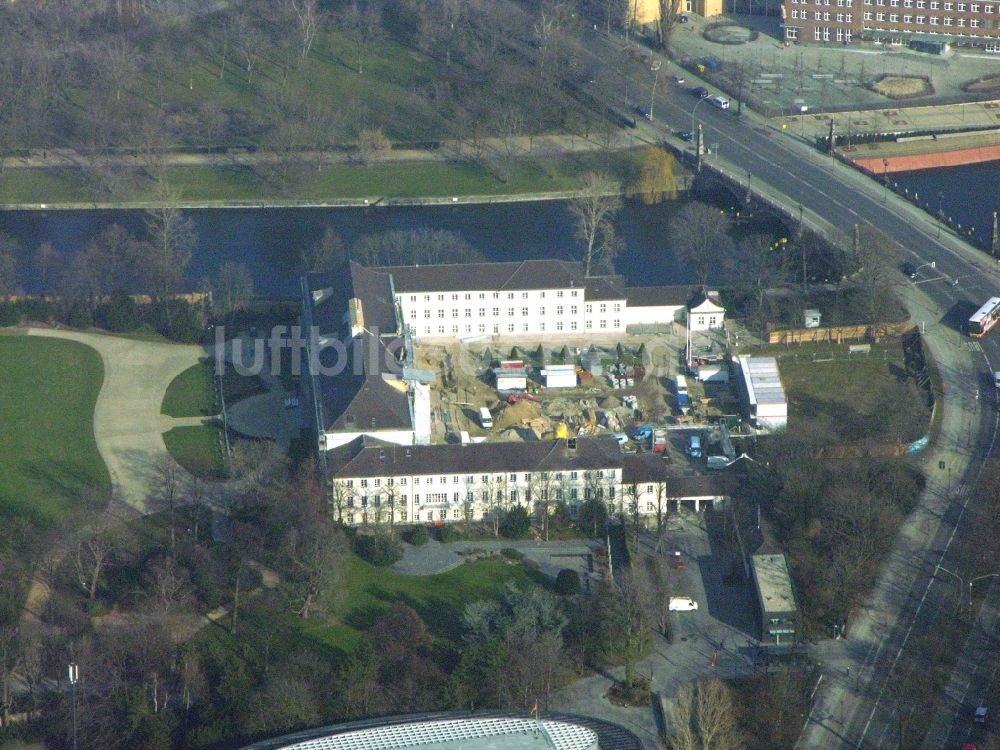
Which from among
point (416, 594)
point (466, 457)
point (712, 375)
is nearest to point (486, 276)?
point (712, 375)

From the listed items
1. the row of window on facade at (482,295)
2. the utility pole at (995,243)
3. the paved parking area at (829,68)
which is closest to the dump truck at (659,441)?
the row of window on facade at (482,295)

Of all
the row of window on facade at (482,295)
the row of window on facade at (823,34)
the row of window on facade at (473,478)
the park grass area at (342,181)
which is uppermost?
the row of window on facade at (823,34)

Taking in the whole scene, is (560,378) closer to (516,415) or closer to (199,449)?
(516,415)

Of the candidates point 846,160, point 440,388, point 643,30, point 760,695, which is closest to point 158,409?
point 440,388

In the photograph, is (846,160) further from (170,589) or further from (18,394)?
(170,589)

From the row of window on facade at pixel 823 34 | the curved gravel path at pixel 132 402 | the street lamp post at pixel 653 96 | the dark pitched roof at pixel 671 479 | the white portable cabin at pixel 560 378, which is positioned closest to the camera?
the dark pitched roof at pixel 671 479

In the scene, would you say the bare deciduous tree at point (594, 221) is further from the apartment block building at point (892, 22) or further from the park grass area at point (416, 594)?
the apartment block building at point (892, 22)
